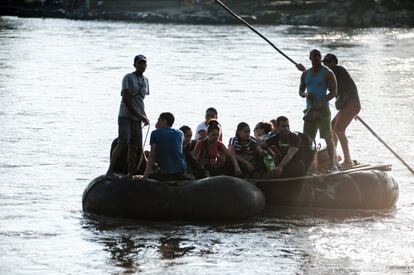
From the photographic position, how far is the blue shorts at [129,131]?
58.0 feet

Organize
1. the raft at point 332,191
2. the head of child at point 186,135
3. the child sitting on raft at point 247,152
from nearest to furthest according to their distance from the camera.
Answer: the child sitting on raft at point 247,152
the raft at point 332,191
the head of child at point 186,135

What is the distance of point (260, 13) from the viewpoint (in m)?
101

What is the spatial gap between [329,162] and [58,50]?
47.6 m

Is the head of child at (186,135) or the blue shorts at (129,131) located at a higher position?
the blue shorts at (129,131)

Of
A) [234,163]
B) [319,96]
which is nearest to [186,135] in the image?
[234,163]

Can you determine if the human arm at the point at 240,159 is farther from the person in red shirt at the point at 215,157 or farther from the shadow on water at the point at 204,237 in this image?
the shadow on water at the point at 204,237

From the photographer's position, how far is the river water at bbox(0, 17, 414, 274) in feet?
52.1

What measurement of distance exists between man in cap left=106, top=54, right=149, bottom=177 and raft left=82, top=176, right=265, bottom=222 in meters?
0.45

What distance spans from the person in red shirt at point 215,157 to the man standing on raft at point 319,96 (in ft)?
5.13

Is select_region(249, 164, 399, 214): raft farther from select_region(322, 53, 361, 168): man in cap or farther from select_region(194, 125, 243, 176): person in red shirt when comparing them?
select_region(322, 53, 361, 168): man in cap

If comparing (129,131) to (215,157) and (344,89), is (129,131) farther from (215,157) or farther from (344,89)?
(344,89)

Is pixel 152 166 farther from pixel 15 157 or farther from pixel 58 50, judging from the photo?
pixel 58 50

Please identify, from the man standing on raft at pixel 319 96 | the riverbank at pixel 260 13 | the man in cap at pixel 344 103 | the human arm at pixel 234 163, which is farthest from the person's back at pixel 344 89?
the riverbank at pixel 260 13

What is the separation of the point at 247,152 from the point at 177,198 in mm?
1533
